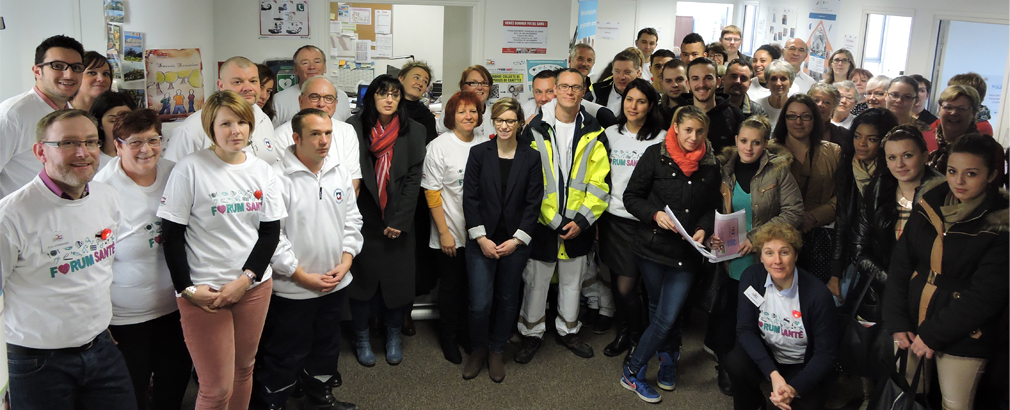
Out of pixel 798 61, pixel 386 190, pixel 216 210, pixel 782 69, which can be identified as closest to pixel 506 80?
pixel 386 190

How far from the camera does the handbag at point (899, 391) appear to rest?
1703 mm

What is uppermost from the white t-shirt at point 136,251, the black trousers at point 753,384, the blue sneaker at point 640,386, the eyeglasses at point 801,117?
the eyeglasses at point 801,117

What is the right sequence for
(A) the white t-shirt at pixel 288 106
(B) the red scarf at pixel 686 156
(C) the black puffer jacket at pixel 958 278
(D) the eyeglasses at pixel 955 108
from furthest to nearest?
1. (A) the white t-shirt at pixel 288 106
2. (B) the red scarf at pixel 686 156
3. (D) the eyeglasses at pixel 955 108
4. (C) the black puffer jacket at pixel 958 278

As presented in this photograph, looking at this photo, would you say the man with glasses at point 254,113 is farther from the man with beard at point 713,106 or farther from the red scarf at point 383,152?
the man with beard at point 713,106

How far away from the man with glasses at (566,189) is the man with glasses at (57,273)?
179 cm

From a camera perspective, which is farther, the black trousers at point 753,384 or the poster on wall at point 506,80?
the poster on wall at point 506,80

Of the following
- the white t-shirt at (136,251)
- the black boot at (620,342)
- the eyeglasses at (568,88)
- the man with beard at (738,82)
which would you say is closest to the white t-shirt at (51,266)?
the white t-shirt at (136,251)

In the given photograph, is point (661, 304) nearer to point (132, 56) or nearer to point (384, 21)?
point (132, 56)

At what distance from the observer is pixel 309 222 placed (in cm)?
250

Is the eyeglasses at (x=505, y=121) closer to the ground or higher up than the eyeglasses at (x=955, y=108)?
closer to the ground

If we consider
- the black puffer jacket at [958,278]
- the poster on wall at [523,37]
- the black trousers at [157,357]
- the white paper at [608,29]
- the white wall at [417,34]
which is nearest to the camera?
the black puffer jacket at [958,278]

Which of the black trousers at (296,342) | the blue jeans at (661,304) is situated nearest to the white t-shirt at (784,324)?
the blue jeans at (661,304)

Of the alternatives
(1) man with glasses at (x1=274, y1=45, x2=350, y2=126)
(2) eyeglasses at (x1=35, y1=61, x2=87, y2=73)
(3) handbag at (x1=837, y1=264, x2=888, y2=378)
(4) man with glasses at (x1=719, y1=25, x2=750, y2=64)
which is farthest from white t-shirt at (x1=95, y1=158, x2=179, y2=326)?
(4) man with glasses at (x1=719, y1=25, x2=750, y2=64)

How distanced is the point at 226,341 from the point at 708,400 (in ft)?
6.53
